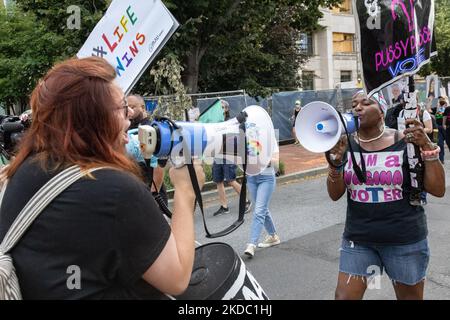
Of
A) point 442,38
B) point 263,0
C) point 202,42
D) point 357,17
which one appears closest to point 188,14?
point 202,42

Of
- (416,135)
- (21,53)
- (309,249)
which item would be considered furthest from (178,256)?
(21,53)

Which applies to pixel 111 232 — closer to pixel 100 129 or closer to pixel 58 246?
pixel 58 246

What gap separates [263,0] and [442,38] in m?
15.0

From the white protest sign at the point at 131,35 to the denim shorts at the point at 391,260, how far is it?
6.68 ft

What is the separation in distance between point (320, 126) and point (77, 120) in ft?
5.25

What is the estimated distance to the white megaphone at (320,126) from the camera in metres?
2.62

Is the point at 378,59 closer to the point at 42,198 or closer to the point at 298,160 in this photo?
the point at 42,198

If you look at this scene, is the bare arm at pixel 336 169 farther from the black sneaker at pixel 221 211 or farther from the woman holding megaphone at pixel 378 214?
the black sneaker at pixel 221 211

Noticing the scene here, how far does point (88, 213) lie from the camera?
1.31m

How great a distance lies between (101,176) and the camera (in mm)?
1327

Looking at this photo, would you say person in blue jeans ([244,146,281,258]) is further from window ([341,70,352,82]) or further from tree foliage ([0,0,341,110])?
window ([341,70,352,82])

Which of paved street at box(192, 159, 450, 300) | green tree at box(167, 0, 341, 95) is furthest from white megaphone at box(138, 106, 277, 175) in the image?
green tree at box(167, 0, 341, 95)

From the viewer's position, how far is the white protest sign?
12.5 ft

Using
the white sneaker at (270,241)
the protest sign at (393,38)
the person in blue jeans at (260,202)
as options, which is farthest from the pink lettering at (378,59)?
the white sneaker at (270,241)
